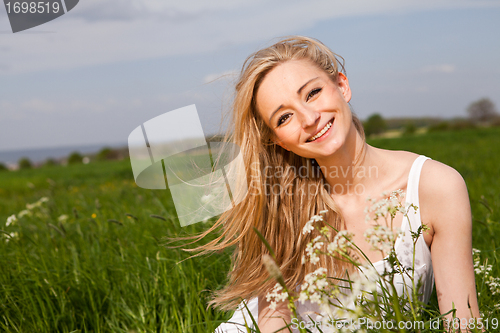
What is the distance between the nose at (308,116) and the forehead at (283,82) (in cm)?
11

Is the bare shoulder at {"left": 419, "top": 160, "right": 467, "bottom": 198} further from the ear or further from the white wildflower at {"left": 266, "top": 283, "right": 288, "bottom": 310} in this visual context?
the white wildflower at {"left": 266, "top": 283, "right": 288, "bottom": 310}

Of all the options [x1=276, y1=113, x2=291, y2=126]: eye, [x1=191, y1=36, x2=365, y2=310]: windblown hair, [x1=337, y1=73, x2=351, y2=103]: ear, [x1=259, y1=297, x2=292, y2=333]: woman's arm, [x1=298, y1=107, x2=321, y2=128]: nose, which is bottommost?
[x1=259, y1=297, x2=292, y2=333]: woman's arm

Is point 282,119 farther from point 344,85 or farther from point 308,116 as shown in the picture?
point 344,85

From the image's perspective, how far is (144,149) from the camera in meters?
2.74

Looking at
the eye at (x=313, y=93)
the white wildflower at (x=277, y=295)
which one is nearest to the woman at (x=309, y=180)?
the eye at (x=313, y=93)

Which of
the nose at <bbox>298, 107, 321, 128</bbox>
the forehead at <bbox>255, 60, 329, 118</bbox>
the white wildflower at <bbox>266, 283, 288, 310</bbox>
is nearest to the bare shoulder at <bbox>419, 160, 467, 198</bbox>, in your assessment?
the nose at <bbox>298, 107, 321, 128</bbox>

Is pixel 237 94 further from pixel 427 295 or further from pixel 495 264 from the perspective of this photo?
pixel 495 264

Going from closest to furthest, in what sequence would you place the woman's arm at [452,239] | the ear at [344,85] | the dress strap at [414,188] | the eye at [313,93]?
the woman's arm at [452,239], the dress strap at [414,188], the eye at [313,93], the ear at [344,85]

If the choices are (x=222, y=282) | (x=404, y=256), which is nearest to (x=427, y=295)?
(x=404, y=256)

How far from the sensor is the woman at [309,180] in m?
1.97

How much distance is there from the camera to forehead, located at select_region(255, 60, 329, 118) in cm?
225

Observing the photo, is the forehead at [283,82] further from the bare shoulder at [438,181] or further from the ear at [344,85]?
the bare shoulder at [438,181]

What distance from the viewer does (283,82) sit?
2.31 meters

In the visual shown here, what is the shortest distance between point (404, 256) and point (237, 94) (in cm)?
150
